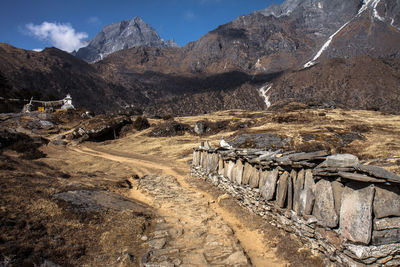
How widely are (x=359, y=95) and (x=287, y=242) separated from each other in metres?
128

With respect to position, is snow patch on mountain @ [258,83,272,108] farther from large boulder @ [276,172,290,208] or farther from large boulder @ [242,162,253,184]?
large boulder @ [276,172,290,208]

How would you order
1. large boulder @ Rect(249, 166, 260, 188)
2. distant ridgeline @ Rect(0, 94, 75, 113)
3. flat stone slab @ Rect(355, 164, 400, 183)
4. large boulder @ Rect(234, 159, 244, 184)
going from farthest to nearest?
distant ridgeline @ Rect(0, 94, 75, 113), large boulder @ Rect(234, 159, 244, 184), large boulder @ Rect(249, 166, 260, 188), flat stone slab @ Rect(355, 164, 400, 183)

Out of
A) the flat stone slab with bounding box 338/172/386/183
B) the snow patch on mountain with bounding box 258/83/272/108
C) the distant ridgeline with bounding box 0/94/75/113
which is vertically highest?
the snow patch on mountain with bounding box 258/83/272/108

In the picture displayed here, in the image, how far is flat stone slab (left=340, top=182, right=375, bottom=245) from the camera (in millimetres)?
4723

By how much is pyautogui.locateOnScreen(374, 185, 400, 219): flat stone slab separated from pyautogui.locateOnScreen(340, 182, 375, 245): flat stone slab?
5.7 inches

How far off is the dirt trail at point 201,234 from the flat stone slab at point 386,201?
2.70m

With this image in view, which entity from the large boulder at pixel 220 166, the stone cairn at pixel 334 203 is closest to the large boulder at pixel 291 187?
the stone cairn at pixel 334 203

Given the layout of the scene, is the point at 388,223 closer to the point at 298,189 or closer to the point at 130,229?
the point at 298,189

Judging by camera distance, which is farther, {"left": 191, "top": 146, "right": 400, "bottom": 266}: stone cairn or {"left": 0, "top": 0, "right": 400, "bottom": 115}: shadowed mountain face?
{"left": 0, "top": 0, "right": 400, "bottom": 115}: shadowed mountain face

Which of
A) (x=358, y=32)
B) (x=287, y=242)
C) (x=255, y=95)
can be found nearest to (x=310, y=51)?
(x=358, y=32)

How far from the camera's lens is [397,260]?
4609 millimetres

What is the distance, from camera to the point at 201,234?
762 cm

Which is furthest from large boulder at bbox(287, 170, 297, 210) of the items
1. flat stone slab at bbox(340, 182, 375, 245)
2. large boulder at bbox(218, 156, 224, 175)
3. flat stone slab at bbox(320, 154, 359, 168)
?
large boulder at bbox(218, 156, 224, 175)

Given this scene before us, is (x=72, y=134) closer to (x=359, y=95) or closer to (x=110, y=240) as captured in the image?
(x=110, y=240)
